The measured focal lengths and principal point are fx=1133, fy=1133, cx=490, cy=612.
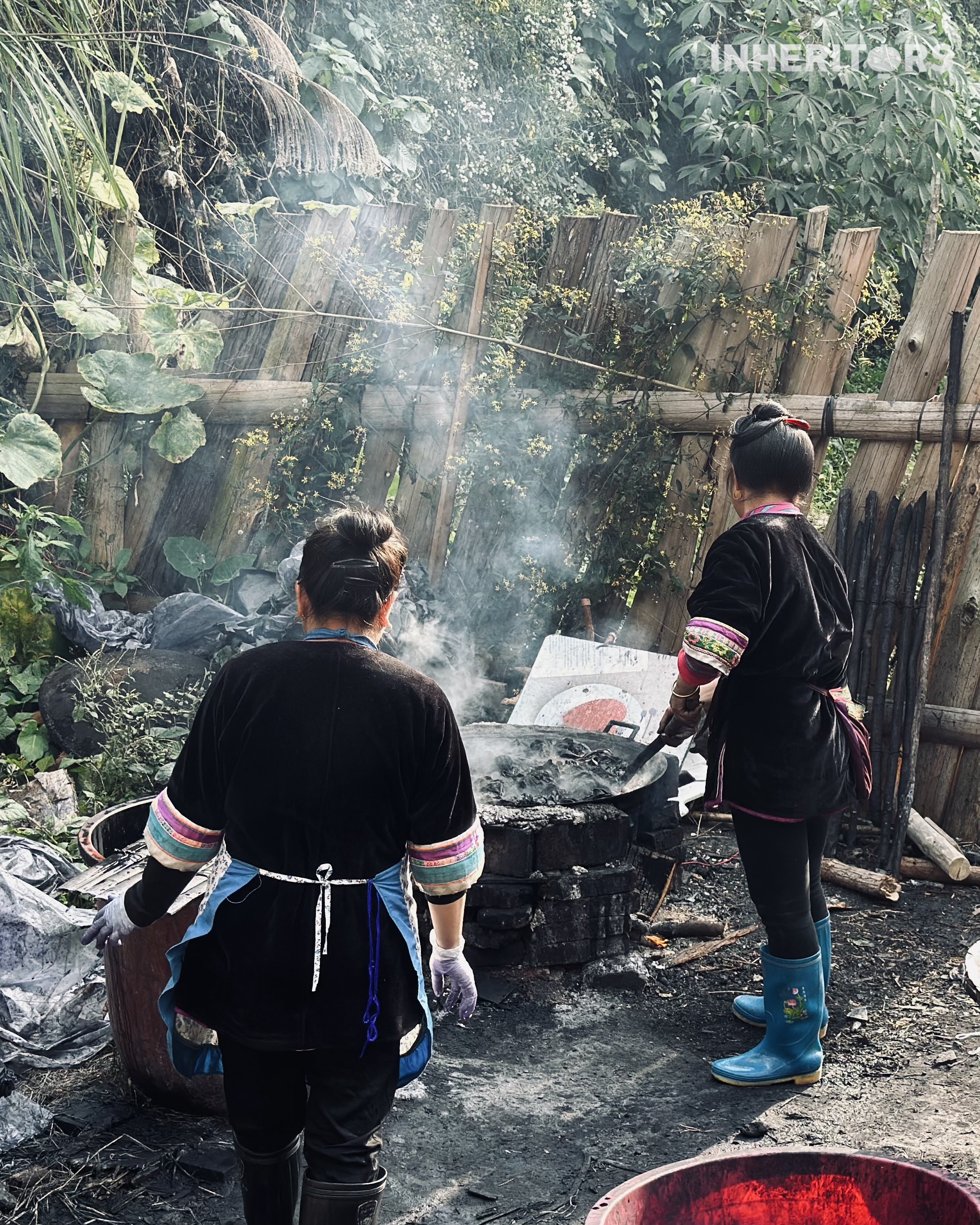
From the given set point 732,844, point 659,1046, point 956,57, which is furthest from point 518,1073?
point 956,57

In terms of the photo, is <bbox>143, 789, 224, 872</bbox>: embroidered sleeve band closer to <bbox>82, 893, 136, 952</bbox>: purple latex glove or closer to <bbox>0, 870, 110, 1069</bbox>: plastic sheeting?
<bbox>82, 893, 136, 952</bbox>: purple latex glove

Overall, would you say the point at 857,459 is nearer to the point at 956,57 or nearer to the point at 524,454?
the point at 524,454

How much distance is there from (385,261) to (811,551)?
3870 mm

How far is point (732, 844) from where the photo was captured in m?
5.78

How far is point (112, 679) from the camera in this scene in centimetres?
590

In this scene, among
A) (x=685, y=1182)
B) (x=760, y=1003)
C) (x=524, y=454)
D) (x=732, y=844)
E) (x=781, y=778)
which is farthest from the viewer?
(x=524, y=454)

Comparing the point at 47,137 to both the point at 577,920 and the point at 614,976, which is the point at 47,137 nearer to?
the point at 577,920

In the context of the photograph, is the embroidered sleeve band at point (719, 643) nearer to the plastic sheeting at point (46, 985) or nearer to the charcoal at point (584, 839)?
the charcoal at point (584, 839)

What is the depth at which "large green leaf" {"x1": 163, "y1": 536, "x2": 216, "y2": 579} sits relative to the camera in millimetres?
6711

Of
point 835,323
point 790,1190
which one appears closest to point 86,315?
point 835,323

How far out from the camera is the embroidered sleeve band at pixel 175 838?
2.46m

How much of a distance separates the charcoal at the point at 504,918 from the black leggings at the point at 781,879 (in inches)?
38.8

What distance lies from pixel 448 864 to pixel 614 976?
2286 mm

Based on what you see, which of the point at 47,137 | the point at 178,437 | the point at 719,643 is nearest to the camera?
the point at 719,643
